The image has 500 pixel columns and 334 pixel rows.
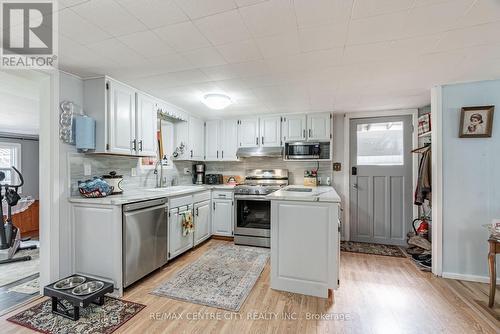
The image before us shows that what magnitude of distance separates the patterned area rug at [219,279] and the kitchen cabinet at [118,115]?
155cm

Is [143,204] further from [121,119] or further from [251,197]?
[251,197]

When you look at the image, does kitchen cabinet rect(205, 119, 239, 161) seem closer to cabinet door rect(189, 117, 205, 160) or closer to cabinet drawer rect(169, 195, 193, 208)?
cabinet door rect(189, 117, 205, 160)

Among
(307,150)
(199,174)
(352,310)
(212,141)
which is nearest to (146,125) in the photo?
(212,141)

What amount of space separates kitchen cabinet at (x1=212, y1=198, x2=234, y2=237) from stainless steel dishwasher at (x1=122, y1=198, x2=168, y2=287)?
1237 millimetres

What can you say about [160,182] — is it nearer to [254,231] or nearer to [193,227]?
[193,227]

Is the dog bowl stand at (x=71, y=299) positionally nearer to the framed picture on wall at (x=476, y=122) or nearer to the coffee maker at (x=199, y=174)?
the coffee maker at (x=199, y=174)

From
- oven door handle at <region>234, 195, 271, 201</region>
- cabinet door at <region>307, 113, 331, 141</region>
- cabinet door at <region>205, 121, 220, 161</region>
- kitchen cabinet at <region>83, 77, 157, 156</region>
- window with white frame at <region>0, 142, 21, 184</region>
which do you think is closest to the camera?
kitchen cabinet at <region>83, 77, 157, 156</region>

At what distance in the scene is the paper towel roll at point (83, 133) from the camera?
2.29 m

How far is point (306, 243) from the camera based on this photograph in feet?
7.21

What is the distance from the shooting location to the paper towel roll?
7.53 ft

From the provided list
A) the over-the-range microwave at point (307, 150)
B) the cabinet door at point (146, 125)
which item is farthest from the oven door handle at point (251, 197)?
the cabinet door at point (146, 125)

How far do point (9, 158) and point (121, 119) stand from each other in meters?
5.12

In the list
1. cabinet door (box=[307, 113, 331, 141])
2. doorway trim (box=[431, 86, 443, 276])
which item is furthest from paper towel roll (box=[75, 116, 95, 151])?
doorway trim (box=[431, 86, 443, 276])

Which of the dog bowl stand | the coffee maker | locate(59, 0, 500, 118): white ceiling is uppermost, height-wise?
locate(59, 0, 500, 118): white ceiling
